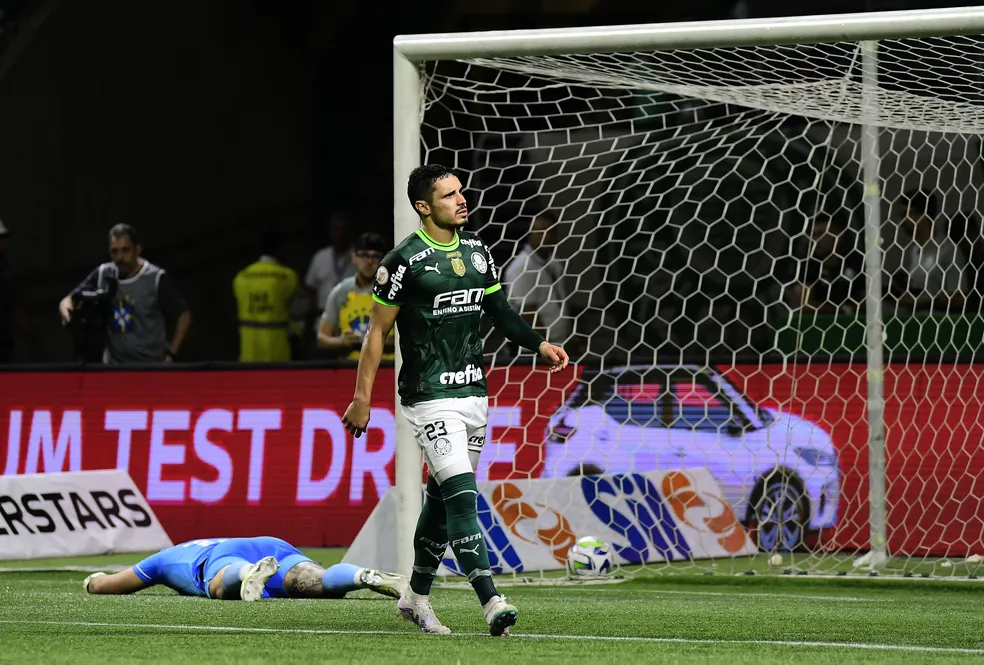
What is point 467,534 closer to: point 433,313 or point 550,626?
point 550,626

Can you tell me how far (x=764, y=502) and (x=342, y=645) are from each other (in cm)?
521

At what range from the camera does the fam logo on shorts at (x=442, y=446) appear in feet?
20.1

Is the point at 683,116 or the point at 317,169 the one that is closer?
the point at 683,116

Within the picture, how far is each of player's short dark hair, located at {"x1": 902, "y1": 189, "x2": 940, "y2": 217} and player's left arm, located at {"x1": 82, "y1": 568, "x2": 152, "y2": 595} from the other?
609 centimetres

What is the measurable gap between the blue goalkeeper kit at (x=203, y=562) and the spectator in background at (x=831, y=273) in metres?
4.81

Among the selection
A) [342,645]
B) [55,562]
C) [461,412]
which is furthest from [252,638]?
[55,562]

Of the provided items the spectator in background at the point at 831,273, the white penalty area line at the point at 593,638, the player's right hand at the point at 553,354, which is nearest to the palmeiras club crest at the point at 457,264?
the player's right hand at the point at 553,354

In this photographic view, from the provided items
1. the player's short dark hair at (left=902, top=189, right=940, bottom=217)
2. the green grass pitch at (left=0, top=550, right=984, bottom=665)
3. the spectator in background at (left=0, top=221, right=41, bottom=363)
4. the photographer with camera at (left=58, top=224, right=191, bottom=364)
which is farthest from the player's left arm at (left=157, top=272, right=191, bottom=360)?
the player's short dark hair at (left=902, top=189, right=940, bottom=217)

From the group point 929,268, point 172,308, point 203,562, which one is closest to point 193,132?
point 172,308

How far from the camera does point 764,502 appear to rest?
10227mm

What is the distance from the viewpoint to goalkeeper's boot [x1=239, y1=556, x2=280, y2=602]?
6922 millimetres

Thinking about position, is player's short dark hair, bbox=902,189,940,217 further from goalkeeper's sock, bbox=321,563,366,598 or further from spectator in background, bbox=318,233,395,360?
goalkeeper's sock, bbox=321,563,366,598

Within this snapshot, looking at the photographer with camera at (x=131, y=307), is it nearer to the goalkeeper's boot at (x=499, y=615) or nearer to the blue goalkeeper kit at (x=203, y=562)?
the blue goalkeeper kit at (x=203, y=562)

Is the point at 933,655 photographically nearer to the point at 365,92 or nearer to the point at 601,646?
the point at 601,646
